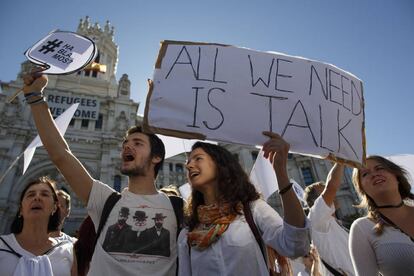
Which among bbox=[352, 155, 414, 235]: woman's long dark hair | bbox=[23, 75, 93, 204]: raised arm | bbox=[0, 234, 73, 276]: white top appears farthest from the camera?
bbox=[352, 155, 414, 235]: woman's long dark hair

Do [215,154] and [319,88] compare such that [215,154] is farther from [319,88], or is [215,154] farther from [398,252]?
[398,252]

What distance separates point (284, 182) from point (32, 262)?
2.59m

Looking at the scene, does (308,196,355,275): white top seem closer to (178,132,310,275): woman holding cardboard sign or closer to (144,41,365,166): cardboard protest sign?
(144,41,365,166): cardboard protest sign

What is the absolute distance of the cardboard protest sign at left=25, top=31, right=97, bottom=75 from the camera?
3.09 meters

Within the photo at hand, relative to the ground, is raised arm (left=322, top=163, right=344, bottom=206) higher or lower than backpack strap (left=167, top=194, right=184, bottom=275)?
higher

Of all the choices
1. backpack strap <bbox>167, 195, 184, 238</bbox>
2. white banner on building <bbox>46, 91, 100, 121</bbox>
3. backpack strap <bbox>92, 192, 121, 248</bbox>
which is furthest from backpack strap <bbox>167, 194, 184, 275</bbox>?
white banner on building <bbox>46, 91, 100, 121</bbox>

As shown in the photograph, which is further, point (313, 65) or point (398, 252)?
point (313, 65)

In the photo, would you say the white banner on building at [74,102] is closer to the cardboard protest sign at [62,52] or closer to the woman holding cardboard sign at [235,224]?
the cardboard protest sign at [62,52]

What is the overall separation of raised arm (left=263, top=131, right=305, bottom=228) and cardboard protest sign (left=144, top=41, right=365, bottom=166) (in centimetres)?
24

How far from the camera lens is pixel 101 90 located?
90.4ft

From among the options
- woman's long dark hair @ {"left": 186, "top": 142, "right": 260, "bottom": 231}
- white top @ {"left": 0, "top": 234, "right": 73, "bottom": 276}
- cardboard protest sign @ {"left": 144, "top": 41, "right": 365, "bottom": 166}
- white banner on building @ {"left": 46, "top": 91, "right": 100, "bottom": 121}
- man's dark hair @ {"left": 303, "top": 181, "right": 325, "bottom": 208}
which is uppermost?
white banner on building @ {"left": 46, "top": 91, "right": 100, "bottom": 121}

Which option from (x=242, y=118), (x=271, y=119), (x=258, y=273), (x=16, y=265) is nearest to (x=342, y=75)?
(x=271, y=119)

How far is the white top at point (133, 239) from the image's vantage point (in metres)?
2.08

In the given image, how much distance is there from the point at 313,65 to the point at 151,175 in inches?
81.6
